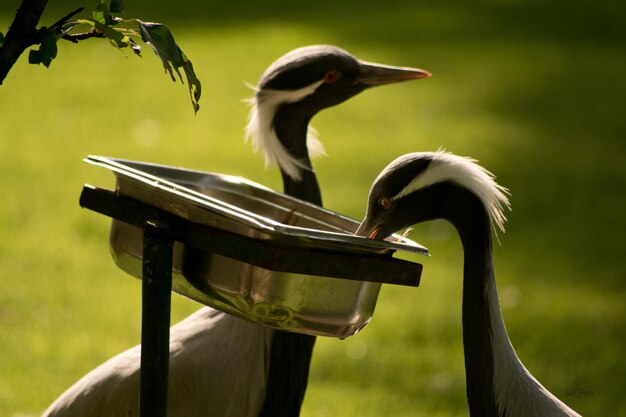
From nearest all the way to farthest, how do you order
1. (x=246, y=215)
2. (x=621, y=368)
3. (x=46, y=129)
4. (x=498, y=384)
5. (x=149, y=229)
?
(x=246, y=215) → (x=149, y=229) → (x=498, y=384) → (x=621, y=368) → (x=46, y=129)

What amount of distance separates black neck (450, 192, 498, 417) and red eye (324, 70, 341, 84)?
0.94 meters

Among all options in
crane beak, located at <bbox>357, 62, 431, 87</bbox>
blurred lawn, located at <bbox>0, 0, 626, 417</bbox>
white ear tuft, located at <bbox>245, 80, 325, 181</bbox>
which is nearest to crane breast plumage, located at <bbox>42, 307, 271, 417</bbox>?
white ear tuft, located at <bbox>245, 80, 325, 181</bbox>

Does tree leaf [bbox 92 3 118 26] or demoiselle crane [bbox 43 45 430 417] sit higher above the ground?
tree leaf [bbox 92 3 118 26]

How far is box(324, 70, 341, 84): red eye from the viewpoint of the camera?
319 centimetres

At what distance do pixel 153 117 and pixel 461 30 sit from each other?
3.32m

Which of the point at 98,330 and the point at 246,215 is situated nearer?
the point at 246,215

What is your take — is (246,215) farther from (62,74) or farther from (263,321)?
(62,74)

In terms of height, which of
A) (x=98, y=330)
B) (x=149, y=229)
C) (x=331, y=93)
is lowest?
(x=98, y=330)

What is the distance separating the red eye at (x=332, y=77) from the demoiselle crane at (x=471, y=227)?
89cm

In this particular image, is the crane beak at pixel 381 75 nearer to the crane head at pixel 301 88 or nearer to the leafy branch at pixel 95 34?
the crane head at pixel 301 88

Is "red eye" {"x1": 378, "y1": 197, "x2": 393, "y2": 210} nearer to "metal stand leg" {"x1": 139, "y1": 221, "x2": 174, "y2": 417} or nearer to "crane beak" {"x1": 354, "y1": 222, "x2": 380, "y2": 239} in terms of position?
"crane beak" {"x1": 354, "y1": 222, "x2": 380, "y2": 239}

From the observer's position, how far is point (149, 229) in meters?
1.99

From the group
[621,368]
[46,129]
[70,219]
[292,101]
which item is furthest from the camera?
[46,129]

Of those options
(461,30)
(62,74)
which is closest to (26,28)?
(62,74)
